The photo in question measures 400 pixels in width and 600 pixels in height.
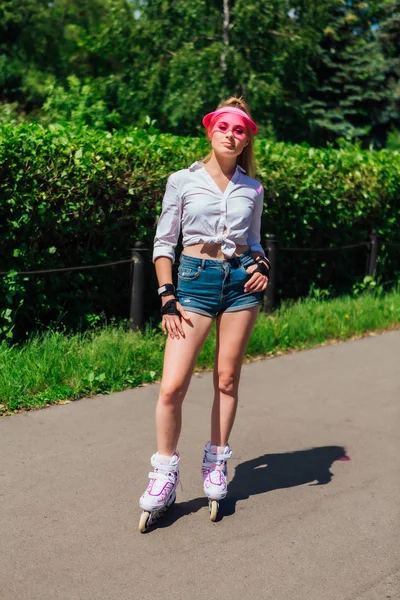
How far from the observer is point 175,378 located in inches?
153

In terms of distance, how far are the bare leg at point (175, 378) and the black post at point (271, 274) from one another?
4.93 m

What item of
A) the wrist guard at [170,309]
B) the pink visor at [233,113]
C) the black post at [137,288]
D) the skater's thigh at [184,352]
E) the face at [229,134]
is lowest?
the black post at [137,288]

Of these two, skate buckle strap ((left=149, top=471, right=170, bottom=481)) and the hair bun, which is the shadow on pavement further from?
the hair bun

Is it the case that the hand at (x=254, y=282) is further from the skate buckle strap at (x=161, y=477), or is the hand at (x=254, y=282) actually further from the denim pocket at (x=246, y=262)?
the skate buckle strap at (x=161, y=477)

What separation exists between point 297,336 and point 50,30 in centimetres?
2967

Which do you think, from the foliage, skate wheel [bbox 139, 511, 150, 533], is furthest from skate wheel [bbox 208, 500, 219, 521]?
the foliage

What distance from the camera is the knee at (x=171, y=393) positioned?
12.8 feet

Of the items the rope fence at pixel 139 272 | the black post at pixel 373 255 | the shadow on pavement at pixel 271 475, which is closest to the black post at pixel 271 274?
the rope fence at pixel 139 272

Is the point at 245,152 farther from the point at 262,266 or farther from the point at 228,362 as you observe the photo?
the point at 228,362

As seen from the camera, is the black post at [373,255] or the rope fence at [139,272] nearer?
the rope fence at [139,272]

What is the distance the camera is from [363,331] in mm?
9094

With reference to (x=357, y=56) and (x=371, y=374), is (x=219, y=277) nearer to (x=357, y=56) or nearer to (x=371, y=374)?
(x=371, y=374)

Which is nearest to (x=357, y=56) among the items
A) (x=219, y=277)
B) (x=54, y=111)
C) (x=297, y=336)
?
(x=54, y=111)

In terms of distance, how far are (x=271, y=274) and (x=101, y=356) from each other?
298 centimetres
